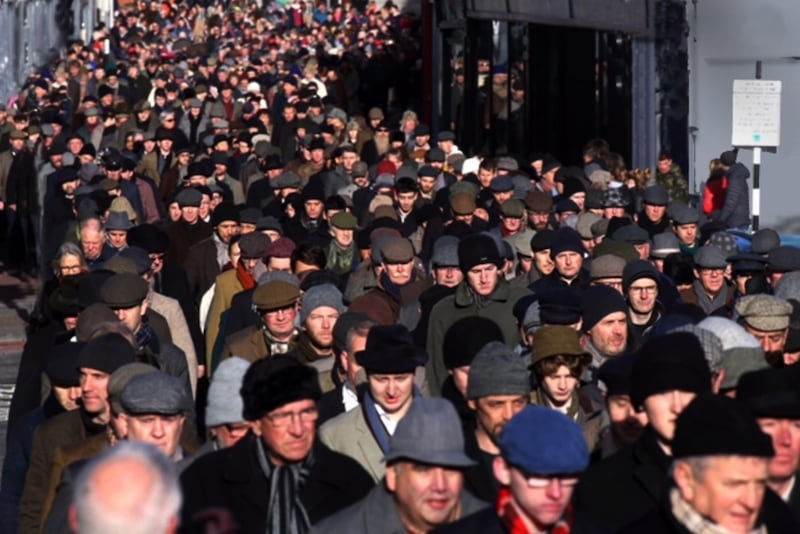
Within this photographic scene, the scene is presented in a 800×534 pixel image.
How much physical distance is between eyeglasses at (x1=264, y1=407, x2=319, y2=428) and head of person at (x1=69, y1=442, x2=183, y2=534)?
2.23 m

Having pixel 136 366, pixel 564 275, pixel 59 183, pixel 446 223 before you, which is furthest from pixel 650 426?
pixel 59 183

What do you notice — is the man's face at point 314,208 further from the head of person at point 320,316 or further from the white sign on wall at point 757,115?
the head of person at point 320,316

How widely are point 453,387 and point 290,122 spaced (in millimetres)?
20015

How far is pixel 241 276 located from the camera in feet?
48.5

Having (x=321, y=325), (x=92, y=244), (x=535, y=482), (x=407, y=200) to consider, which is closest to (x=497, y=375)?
(x=535, y=482)

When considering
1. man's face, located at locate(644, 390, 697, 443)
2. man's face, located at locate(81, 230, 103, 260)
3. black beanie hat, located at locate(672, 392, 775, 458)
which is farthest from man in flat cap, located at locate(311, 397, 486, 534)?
man's face, located at locate(81, 230, 103, 260)

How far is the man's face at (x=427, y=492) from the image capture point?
670cm

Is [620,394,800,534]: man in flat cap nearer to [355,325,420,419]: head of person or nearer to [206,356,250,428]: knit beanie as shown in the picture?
[206,356,250,428]: knit beanie

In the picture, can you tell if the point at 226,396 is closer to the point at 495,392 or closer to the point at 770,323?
the point at 495,392

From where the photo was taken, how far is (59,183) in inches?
Answer: 894

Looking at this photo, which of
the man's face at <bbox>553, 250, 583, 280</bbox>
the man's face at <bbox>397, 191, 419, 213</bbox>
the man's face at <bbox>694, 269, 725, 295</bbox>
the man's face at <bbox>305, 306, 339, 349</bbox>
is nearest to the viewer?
the man's face at <bbox>305, 306, 339, 349</bbox>

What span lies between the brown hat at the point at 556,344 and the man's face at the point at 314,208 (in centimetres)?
934

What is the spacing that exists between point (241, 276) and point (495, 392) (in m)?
6.78

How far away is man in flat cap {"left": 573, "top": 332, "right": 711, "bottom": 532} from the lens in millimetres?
6930
